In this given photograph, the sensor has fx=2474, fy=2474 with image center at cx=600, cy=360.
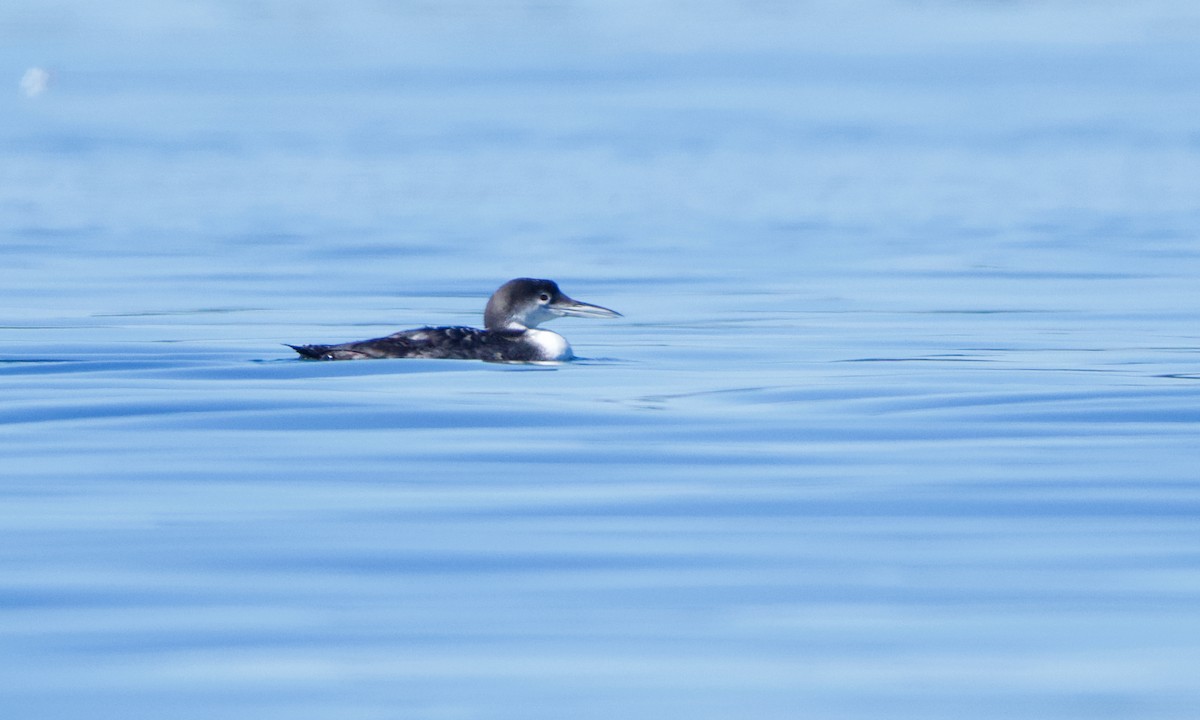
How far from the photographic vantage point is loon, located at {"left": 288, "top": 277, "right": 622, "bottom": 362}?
558 inches

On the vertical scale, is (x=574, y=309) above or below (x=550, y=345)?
above

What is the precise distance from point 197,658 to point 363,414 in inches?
215

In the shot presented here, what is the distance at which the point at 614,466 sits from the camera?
9938mm

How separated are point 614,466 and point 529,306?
5939mm

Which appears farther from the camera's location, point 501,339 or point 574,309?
point 574,309

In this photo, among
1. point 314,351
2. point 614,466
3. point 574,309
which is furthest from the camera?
point 574,309

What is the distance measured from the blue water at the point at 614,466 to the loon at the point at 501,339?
0.43ft

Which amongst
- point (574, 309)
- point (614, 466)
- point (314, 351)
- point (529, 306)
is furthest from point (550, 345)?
point (614, 466)

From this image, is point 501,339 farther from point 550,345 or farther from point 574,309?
point 574,309

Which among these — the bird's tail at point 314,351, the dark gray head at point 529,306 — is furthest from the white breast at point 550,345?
the bird's tail at point 314,351

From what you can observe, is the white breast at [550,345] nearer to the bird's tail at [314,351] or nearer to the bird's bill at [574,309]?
the bird's bill at [574,309]

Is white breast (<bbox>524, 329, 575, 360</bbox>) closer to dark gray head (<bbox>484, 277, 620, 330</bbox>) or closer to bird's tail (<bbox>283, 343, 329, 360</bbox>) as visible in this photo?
dark gray head (<bbox>484, 277, 620, 330</bbox>)

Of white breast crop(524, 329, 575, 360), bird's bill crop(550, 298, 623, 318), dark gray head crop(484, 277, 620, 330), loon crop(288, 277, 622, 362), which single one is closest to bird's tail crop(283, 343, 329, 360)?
loon crop(288, 277, 622, 362)

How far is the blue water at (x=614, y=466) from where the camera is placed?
6.30m
